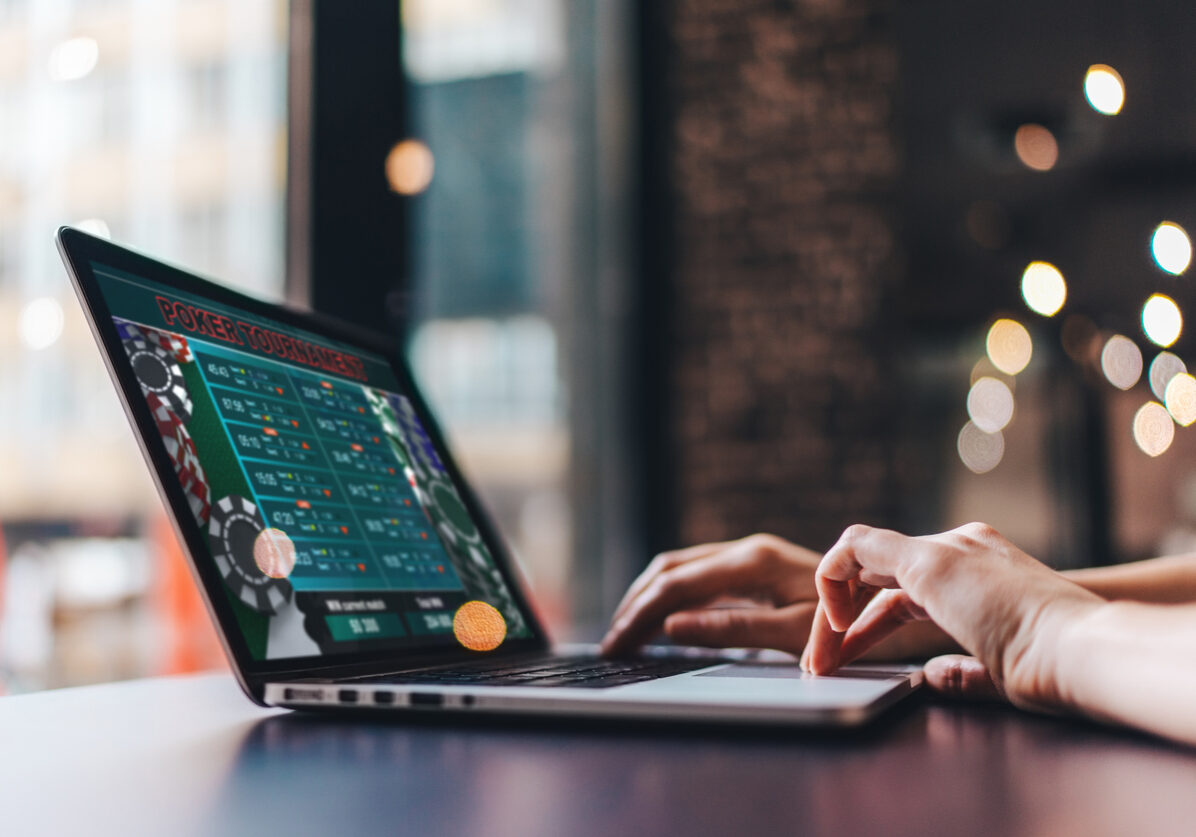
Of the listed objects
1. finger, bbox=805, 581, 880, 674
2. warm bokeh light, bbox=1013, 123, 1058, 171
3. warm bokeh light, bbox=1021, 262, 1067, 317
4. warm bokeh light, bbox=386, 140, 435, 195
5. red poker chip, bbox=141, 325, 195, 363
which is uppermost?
warm bokeh light, bbox=1013, 123, 1058, 171

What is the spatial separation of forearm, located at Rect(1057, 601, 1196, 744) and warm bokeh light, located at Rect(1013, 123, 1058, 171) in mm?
3876

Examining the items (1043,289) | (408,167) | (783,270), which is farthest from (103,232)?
(1043,289)

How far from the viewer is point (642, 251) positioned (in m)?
3.45

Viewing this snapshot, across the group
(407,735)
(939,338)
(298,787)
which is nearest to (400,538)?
(407,735)

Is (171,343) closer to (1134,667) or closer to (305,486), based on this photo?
(305,486)

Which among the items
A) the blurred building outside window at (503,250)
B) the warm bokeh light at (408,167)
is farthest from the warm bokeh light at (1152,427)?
the warm bokeh light at (408,167)

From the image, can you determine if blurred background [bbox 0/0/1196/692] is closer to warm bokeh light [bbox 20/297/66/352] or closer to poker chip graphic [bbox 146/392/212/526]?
warm bokeh light [bbox 20/297/66/352]

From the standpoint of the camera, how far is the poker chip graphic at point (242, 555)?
65 cm

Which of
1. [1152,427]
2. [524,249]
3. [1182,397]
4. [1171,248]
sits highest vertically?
[1171,248]

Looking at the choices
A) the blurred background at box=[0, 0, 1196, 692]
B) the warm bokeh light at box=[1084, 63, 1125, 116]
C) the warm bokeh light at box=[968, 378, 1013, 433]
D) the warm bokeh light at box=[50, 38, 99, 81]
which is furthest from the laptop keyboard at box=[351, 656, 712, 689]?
the warm bokeh light at box=[1084, 63, 1125, 116]

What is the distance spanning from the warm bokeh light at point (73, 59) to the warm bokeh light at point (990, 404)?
3.09m

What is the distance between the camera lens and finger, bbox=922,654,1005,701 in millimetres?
658

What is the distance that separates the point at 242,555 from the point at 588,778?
34 cm

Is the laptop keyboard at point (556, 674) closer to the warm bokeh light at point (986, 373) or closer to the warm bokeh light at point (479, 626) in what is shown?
the warm bokeh light at point (479, 626)
